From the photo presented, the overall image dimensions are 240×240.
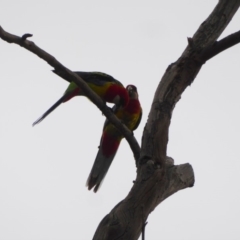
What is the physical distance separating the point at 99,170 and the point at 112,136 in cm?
50

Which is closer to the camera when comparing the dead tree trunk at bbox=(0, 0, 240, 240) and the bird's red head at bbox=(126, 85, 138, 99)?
the dead tree trunk at bbox=(0, 0, 240, 240)

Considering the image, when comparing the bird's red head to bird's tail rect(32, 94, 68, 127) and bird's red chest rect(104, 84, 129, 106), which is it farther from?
bird's tail rect(32, 94, 68, 127)

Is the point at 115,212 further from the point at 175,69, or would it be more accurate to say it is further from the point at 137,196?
the point at 175,69

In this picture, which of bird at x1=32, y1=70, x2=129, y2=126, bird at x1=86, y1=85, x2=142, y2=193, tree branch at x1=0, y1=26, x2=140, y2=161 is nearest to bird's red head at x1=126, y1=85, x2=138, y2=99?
bird at x1=86, y1=85, x2=142, y2=193

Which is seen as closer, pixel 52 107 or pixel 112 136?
pixel 52 107

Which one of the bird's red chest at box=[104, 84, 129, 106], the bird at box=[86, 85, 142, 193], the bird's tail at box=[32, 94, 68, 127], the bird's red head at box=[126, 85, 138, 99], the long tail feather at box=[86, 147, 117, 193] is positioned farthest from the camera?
the bird's red head at box=[126, 85, 138, 99]

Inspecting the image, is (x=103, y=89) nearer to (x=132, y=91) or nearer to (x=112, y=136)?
(x=112, y=136)

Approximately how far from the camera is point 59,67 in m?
3.10

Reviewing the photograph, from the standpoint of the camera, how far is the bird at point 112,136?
18.9 ft

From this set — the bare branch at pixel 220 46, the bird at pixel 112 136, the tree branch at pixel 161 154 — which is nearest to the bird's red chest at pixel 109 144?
the bird at pixel 112 136

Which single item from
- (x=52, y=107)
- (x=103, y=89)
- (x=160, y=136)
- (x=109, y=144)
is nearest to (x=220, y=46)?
(x=160, y=136)

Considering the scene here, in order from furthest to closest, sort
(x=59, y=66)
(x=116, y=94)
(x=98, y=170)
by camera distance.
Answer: (x=98, y=170) < (x=116, y=94) < (x=59, y=66)

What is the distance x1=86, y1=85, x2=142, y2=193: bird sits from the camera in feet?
18.9

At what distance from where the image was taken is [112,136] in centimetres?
598
